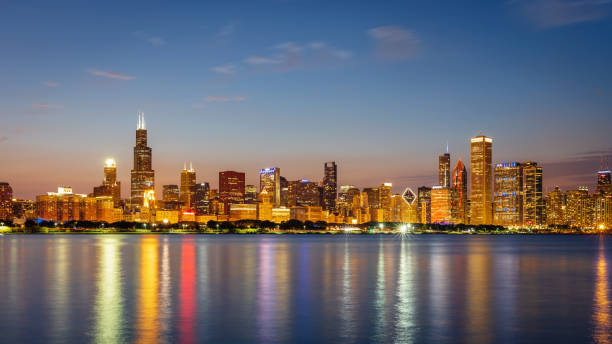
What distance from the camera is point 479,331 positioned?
27.9m

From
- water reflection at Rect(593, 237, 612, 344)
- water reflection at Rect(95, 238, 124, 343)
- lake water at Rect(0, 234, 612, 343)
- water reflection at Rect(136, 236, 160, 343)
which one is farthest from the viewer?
lake water at Rect(0, 234, 612, 343)

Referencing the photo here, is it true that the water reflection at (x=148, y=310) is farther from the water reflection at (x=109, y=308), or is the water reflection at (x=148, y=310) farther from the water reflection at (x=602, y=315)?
the water reflection at (x=602, y=315)

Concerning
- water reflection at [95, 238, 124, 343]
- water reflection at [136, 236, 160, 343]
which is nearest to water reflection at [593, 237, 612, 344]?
water reflection at [136, 236, 160, 343]

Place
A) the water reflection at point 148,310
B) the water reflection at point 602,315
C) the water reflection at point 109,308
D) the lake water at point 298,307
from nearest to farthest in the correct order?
the water reflection at point 109,308, the water reflection at point 148,310, the water reflection at point 602,315, the lake water at point 298,307

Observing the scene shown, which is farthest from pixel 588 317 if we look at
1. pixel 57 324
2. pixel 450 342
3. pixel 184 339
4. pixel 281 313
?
pixel 57 324

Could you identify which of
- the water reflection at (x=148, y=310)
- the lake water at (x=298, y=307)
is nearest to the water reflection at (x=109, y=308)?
the lake water at (x=298, y=307)

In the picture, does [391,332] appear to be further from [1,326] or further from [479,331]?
[1,326]

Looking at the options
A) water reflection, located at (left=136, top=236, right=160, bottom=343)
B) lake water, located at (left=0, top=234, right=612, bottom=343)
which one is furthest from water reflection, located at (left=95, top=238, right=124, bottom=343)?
water reflection, located at (left=136, top=236, right=160, bottom=343)

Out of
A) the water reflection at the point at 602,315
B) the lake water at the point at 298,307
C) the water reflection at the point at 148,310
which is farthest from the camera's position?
the lake water at the point at 298,307

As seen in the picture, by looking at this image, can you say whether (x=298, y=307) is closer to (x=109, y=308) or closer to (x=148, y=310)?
(x=148, y=310)

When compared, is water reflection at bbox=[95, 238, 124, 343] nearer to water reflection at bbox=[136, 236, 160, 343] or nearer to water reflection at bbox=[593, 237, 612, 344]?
water reflection at bbox=[136, 236, 160, 343]

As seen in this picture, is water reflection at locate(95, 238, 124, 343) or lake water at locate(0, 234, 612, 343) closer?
water reflection at locate(95, 238, 124, 343)

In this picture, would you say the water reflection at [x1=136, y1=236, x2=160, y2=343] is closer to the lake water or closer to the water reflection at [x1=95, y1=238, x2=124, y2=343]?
the lake water

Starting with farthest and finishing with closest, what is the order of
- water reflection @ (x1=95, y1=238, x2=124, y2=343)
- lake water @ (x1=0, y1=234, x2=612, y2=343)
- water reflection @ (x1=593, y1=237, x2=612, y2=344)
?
lake water @ (x1=0, y1=234, x2=612, y2=343) → water reflection @ (x1=593, y1=237, x2=612, y2=344) → water reflection @ (x1=95, y1=238, x2=124, y2=343)
